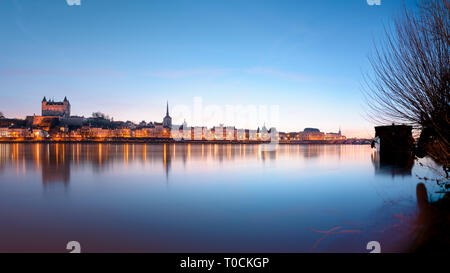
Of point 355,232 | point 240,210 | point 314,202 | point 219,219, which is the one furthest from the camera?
point 314,202

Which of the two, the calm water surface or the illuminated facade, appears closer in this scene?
the calm water surface

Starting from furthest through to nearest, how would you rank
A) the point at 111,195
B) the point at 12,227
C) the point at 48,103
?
1. the point at 48,103
2. the point at 111,195
3. the point at 12,227

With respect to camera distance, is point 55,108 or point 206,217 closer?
point 206,217

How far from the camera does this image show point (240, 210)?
24.8 ft

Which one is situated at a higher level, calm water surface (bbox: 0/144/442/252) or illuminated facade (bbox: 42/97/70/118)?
illuminated facade (bbox: 42/97/70/118)

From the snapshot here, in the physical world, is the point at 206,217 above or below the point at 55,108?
below

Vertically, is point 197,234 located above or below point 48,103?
below

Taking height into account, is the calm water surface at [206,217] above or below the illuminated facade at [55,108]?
below

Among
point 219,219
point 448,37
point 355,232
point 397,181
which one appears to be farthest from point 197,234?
point 397,181

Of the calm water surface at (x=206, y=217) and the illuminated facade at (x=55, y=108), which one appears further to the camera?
the illuminated facade at (x=55, y=108)
